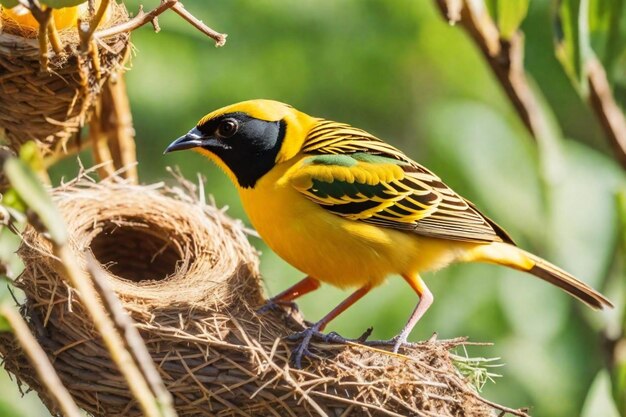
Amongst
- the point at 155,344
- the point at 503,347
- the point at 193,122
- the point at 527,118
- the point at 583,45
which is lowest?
the point at 503,347

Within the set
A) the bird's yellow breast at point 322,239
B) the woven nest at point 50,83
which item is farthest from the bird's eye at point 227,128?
the woven nest at point 50,83

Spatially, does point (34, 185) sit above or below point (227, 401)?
above

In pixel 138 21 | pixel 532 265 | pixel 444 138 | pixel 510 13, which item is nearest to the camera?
pixel 138 21

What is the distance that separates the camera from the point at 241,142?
4.18m

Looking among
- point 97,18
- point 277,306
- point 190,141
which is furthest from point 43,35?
point 277,306

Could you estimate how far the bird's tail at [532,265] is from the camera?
4.43 m

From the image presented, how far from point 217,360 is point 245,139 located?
38.7 inches

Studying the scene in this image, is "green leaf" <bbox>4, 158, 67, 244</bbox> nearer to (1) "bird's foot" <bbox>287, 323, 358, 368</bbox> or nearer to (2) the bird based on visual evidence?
(1) "bird's foot" <bbox>287, 323, 358, 368</bbox>

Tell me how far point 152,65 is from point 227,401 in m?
3.88

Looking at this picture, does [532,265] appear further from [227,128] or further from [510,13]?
[227,128]

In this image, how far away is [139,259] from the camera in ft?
15.2

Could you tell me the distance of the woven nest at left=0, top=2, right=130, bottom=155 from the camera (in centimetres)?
356

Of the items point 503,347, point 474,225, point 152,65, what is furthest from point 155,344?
point 152,65

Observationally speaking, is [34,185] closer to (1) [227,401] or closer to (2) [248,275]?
(1) [227,401]
